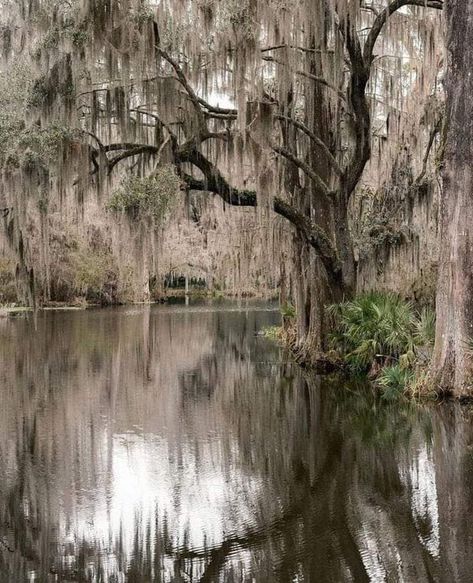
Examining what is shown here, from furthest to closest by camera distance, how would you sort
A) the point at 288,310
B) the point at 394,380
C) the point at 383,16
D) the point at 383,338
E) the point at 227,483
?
the point at 288,310
the point at 383,338
the point at 383,16
the point at 394,380
the point at 227,483

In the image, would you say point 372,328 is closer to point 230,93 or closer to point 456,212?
point 456,212

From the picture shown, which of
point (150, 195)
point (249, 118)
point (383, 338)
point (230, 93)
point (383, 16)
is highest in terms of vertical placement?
point (383, 16)

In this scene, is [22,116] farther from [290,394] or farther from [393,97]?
[393,97]

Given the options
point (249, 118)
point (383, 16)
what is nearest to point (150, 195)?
point (249, 118)

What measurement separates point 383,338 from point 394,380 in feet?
3.37

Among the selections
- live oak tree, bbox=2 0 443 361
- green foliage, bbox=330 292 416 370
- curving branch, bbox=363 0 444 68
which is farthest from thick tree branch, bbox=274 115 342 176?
green foliage, bbox=330 292 416 370

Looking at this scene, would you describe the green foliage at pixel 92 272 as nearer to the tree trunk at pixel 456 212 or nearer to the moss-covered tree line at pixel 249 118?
the moss-covered tree line at pixel 249 118

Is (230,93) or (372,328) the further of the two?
(230,93)

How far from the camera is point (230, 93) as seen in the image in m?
14.3

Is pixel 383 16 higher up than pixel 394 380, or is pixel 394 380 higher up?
pixel 383 16

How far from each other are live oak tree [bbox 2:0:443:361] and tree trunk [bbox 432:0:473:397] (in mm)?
1106

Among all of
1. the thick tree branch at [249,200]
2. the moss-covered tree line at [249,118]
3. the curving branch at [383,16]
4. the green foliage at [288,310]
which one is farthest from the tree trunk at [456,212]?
the green foliage at [288,310]

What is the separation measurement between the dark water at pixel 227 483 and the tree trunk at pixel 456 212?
1006mm

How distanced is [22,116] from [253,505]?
9.12m
